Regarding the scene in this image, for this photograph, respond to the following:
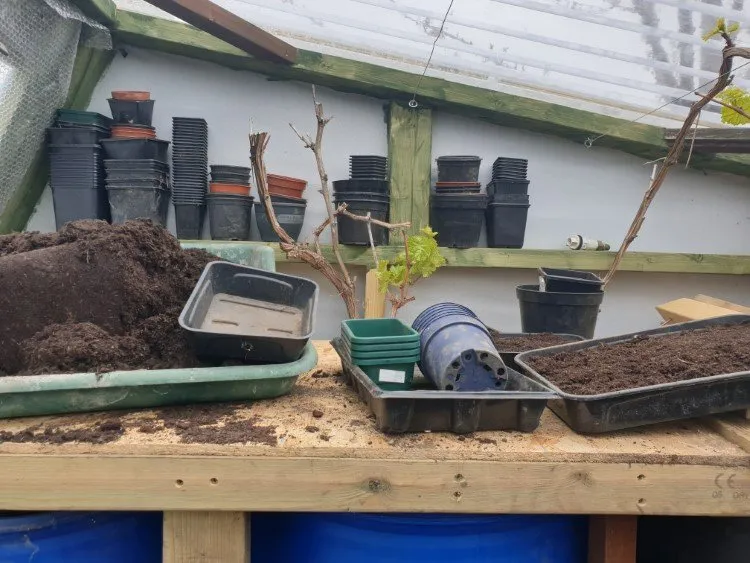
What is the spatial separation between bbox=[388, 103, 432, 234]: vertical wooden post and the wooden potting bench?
7.07 feet

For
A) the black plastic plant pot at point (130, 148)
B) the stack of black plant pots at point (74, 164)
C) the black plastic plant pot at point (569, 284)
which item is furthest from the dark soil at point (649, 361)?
the stack of black plant pots at point (74, 164)

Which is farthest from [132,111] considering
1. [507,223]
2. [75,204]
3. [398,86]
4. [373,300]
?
[507,223]

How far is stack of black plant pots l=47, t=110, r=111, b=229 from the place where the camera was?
2.64 m

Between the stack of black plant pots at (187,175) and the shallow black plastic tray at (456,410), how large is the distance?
2.23 meters

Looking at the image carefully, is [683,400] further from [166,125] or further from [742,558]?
[166,125]

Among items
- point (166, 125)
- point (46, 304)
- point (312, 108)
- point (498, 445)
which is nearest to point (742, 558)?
point (498, 445)

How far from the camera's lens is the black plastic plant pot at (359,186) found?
2.79m

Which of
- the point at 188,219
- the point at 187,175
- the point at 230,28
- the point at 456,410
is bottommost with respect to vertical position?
the point at 456,410

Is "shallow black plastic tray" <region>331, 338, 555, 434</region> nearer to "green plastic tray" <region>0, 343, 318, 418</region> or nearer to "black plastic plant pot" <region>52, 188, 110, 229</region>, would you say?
"green plastic tray" <region>0, 343, 318, 418</region>

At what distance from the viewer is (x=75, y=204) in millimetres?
2680

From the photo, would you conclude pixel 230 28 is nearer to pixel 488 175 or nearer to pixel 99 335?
pixel 488 175

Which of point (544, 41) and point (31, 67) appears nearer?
point (31, 67)

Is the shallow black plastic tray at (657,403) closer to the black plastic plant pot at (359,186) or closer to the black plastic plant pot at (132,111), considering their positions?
the black plastic plant pot at (359,186)

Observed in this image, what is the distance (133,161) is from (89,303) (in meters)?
1.91
